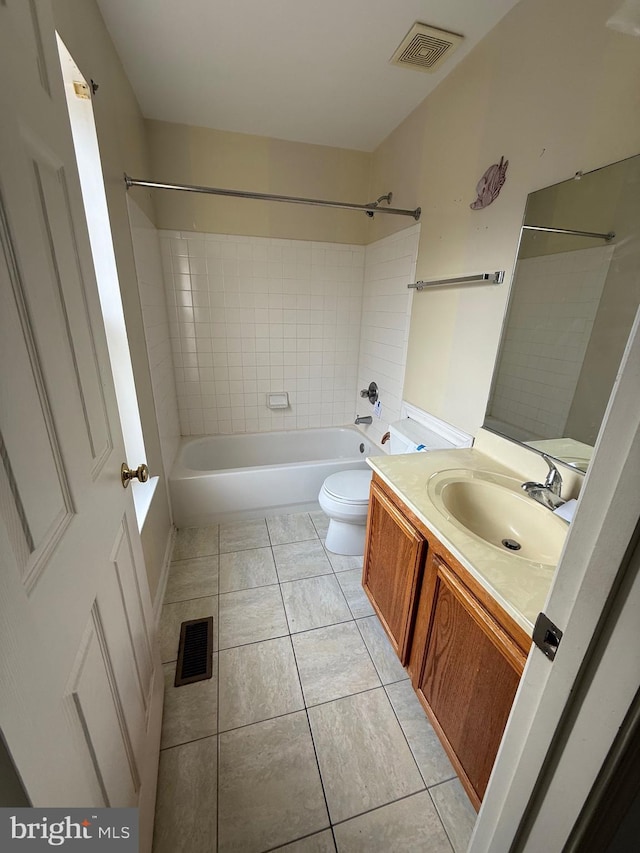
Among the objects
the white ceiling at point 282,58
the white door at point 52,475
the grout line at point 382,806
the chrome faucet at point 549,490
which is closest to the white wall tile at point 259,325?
the white ceiling at point 282,58

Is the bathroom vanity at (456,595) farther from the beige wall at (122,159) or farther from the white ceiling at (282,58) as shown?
the white ceiling at (282,58)

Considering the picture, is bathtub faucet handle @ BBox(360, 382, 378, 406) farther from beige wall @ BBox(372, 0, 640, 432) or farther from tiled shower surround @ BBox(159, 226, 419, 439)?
beige wall @ BBox(372, 0, 640, 432)

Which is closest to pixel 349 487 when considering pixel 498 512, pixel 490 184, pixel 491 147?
pixel 498 512

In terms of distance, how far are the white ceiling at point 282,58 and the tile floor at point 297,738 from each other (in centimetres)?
259

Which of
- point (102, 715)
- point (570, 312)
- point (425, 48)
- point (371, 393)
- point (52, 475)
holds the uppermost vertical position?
point (425, 48)

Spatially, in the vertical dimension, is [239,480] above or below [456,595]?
below

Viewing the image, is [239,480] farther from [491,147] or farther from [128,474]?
[491,147]

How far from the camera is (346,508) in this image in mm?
1923

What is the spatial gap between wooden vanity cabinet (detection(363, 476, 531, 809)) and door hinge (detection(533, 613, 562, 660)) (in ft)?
0.90

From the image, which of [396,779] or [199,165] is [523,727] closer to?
[396,779]

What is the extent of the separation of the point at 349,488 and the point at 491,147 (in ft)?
5.74

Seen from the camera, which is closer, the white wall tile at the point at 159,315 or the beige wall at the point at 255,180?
the white wall tile at the point at 159,315

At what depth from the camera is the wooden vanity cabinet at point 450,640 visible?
33.9 inches

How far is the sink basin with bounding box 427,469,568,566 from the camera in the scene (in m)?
1.12
